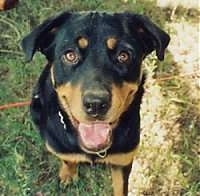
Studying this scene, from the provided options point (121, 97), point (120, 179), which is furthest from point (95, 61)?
point (120, 179)

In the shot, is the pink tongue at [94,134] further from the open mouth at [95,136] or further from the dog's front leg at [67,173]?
the dog's front leg at [67,173]

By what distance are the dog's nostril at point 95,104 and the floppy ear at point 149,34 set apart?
48cm

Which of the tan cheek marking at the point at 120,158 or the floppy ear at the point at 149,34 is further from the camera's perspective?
the tan cheek marking at the point at 120,158

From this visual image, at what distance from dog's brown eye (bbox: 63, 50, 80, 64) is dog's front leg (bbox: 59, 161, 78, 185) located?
3.53 feet

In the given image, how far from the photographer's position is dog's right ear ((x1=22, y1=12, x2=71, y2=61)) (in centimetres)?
338

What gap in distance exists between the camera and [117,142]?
11.9ft

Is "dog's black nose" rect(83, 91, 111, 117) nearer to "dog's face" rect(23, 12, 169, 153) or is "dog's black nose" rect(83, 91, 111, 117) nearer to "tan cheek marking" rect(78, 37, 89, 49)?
"dog's face" rect(23, 12, 169, 153)

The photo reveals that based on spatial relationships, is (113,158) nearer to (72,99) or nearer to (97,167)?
(72,99)

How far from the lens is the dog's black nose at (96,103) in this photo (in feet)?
10.4

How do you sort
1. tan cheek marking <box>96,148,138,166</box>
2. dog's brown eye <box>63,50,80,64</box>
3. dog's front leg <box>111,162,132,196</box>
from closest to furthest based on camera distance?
dog's brown eye <box>63,50,80,64</box> → tan cheek marking <box>96,148,138,166</box> → dog's front leg <box>111,162,132,196</box>

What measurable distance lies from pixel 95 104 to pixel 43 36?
538 millimetres

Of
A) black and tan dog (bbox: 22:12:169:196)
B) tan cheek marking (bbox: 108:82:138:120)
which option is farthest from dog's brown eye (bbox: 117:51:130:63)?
tan cheek marking (bbox: 108:82:138:120)

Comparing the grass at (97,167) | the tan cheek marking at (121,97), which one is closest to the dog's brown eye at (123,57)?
the tan cheek marking at (121,97)

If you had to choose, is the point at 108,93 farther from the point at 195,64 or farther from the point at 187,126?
the point at 195,64
